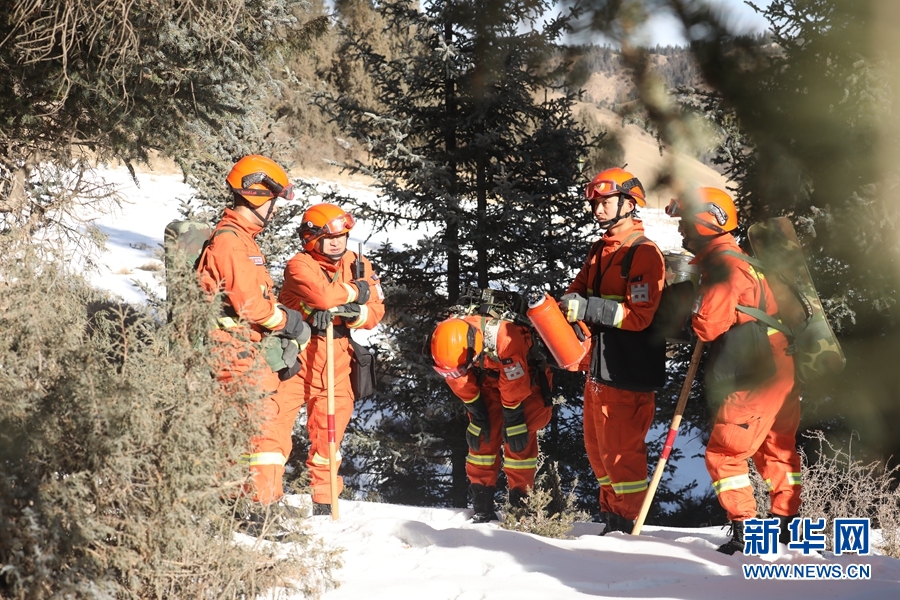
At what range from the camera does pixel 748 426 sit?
4578mm

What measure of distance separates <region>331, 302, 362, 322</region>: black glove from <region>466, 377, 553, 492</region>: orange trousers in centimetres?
131

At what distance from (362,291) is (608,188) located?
2.03 metres

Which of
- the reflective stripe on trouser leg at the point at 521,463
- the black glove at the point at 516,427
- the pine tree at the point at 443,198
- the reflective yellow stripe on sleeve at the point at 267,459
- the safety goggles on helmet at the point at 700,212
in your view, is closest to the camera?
the safety goggles on helmet at the point at 700,212

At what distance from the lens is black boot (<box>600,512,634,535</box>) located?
538cm

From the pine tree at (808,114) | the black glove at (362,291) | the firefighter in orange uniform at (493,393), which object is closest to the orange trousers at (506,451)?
the firefighter in orange uniform at (493,393)

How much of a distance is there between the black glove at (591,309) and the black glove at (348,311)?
1651 millimetres

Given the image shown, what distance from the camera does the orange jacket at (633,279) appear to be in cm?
515

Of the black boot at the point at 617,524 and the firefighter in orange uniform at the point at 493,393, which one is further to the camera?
the firefighter in orange uniform at the point at 493,393

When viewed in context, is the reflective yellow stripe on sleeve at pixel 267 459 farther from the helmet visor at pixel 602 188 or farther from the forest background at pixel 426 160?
the helmet visor at pixel 602 188

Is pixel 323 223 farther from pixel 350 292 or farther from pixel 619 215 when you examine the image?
pixel 619 215

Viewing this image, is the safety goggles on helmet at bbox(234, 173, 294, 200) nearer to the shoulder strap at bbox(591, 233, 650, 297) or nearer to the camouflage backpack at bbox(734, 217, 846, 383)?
the shoulder strap at bbox(591, 233, 650, 297)

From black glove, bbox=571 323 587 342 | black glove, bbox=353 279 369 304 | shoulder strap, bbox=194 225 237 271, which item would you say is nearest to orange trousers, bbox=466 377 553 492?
black glove, bbox=571 323 587 342

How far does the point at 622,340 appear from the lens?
5.30 metres

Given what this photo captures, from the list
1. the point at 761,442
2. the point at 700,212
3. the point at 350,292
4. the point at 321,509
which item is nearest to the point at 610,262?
the point at 761,442
